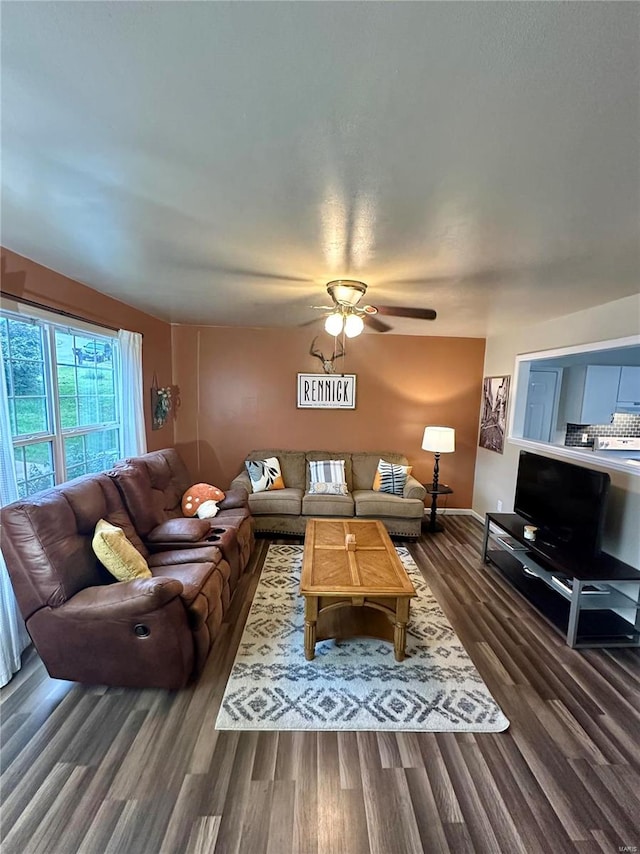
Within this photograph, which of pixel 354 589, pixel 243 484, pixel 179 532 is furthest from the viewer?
pixel 243 484

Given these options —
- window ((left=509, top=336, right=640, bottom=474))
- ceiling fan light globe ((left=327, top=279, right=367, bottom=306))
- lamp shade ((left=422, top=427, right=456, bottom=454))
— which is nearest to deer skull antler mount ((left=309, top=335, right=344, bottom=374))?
lamp shade ((left=422, top=427, right=456, bottom=454))

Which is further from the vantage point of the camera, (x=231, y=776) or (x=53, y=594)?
(x=53, y=594)

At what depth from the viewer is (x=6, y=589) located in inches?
79.7

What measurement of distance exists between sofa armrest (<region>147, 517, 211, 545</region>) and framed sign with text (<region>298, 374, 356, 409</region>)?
2333mm

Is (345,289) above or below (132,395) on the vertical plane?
above

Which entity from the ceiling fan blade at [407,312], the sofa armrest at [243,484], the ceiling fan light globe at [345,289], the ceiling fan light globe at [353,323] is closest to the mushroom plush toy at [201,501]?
the sofa armrest at [243,484]

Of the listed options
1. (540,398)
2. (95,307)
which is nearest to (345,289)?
(95,307)

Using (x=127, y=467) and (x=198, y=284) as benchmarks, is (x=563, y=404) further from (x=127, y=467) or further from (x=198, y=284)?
(x=127, y=467)

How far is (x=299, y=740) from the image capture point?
171 cm

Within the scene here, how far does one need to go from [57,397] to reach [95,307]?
0.86 metres

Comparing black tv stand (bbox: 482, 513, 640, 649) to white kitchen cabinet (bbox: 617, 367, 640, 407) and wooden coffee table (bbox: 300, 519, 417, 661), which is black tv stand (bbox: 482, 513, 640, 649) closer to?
wooden coffee table (bbox: 300, 519, 417, 661)

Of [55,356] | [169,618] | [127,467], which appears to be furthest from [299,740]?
[55,356]

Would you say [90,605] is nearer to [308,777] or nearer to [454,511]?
[308,777]

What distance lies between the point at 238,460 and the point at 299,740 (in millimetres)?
3441
